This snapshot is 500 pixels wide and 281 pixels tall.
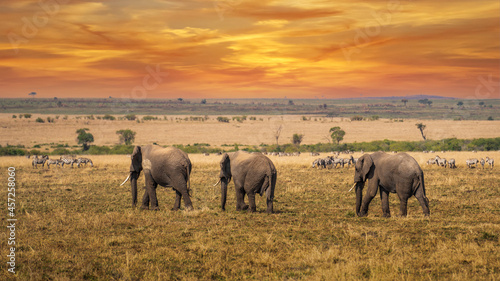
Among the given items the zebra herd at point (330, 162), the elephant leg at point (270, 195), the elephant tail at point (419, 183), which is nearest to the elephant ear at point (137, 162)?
the elephant leg at point (270, 195)

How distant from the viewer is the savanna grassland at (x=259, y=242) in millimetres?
11000

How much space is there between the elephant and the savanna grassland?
739mm

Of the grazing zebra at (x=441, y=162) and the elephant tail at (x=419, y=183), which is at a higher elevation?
the elephant tail at (x=419, y=183)

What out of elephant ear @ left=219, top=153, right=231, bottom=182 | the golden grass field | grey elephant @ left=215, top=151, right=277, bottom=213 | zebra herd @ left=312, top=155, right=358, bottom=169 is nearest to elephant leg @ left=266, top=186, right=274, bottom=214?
grey elephant @ left=215, top=151, right=277, bottom=213

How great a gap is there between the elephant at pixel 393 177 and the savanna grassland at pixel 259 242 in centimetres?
74

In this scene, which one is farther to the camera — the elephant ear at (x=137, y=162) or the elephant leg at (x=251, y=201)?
the elephant ear at (x=137, y=162)

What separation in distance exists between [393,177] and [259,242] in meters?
6.70

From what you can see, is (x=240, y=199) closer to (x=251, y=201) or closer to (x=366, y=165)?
(x=251, y=201)

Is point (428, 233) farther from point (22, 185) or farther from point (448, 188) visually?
point (22, 185)

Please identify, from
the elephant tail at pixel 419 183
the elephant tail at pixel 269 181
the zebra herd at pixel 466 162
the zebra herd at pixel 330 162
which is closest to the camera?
the elephant tail at pixel 419 183

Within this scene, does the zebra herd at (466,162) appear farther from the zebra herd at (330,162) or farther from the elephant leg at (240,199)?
the elephant leg at (240,199)

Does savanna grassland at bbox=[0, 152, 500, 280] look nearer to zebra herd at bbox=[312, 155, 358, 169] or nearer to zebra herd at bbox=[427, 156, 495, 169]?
zebra herd at bbox=[427, 156, 495, 169]

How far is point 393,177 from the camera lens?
17.8 m

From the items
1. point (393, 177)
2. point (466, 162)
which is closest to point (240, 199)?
point (393, 177)
